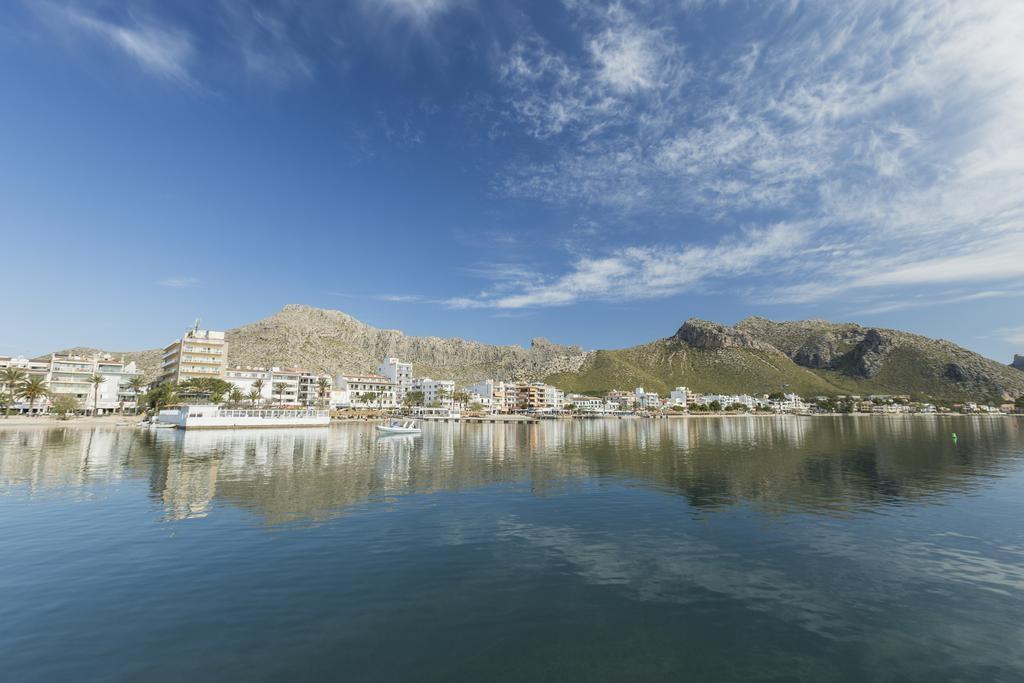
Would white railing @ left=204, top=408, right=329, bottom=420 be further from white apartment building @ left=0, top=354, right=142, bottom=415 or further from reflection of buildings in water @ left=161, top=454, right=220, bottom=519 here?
white apartment building @ left=0, top=354, right=142, bottom=415

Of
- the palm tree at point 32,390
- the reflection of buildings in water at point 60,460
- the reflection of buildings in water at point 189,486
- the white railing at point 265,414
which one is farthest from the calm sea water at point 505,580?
the palm tree at point 32,390

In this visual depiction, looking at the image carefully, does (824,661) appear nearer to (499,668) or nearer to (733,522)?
(499,668)

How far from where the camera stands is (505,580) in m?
18.7

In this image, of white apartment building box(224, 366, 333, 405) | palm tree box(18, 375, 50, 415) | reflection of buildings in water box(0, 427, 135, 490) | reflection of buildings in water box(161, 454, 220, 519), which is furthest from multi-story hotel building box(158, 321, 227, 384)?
reflection of buildings in water box(161, 454, 220, 519)

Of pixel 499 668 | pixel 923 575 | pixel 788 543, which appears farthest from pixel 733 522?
pixel 499 668

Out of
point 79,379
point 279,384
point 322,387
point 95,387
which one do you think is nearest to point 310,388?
point 322,387

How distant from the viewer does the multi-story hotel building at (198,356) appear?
154 m

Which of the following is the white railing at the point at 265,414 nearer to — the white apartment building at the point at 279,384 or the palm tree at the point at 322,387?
the white apartment building at the point at 279,384

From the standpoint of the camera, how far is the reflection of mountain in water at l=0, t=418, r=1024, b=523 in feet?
A: 115

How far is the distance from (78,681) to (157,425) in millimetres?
128122

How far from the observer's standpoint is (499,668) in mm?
12344

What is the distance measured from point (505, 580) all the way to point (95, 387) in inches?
7297

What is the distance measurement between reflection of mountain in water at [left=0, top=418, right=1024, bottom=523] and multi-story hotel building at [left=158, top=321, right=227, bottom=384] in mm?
79597

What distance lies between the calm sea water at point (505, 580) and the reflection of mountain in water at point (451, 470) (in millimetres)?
608
